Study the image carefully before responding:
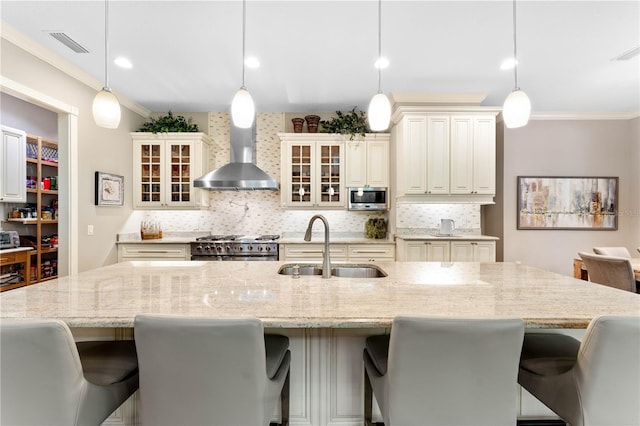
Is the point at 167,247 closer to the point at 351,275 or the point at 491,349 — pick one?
the point at 351,275

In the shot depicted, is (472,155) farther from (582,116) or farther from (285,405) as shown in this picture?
(285,405)

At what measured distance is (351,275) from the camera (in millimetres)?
2432

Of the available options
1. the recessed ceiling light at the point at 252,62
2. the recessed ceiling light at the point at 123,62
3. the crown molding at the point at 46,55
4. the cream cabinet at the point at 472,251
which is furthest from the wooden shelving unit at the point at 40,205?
the cream cabinet at the point at 472,251

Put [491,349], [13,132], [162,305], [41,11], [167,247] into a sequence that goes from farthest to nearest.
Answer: [167,247]
[13,132]
[41,11]
[162,305]
[491,349]

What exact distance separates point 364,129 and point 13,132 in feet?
14.2

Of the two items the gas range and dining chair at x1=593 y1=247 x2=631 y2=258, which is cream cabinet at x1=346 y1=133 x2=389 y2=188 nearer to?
the gas range

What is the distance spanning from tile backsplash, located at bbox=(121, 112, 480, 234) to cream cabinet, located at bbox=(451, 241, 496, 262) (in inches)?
50.3

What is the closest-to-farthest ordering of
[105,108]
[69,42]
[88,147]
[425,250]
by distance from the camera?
[105,108]
[69,42]
[88,147]
[425,250]

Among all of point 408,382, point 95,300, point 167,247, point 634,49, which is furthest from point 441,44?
point 167,247

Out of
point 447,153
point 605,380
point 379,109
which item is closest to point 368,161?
point 447,153

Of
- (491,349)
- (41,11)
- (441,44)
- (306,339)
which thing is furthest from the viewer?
(441,44)

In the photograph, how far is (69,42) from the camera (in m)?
2.85

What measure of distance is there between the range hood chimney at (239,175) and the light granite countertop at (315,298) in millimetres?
2015

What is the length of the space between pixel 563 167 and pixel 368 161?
2916 mm
